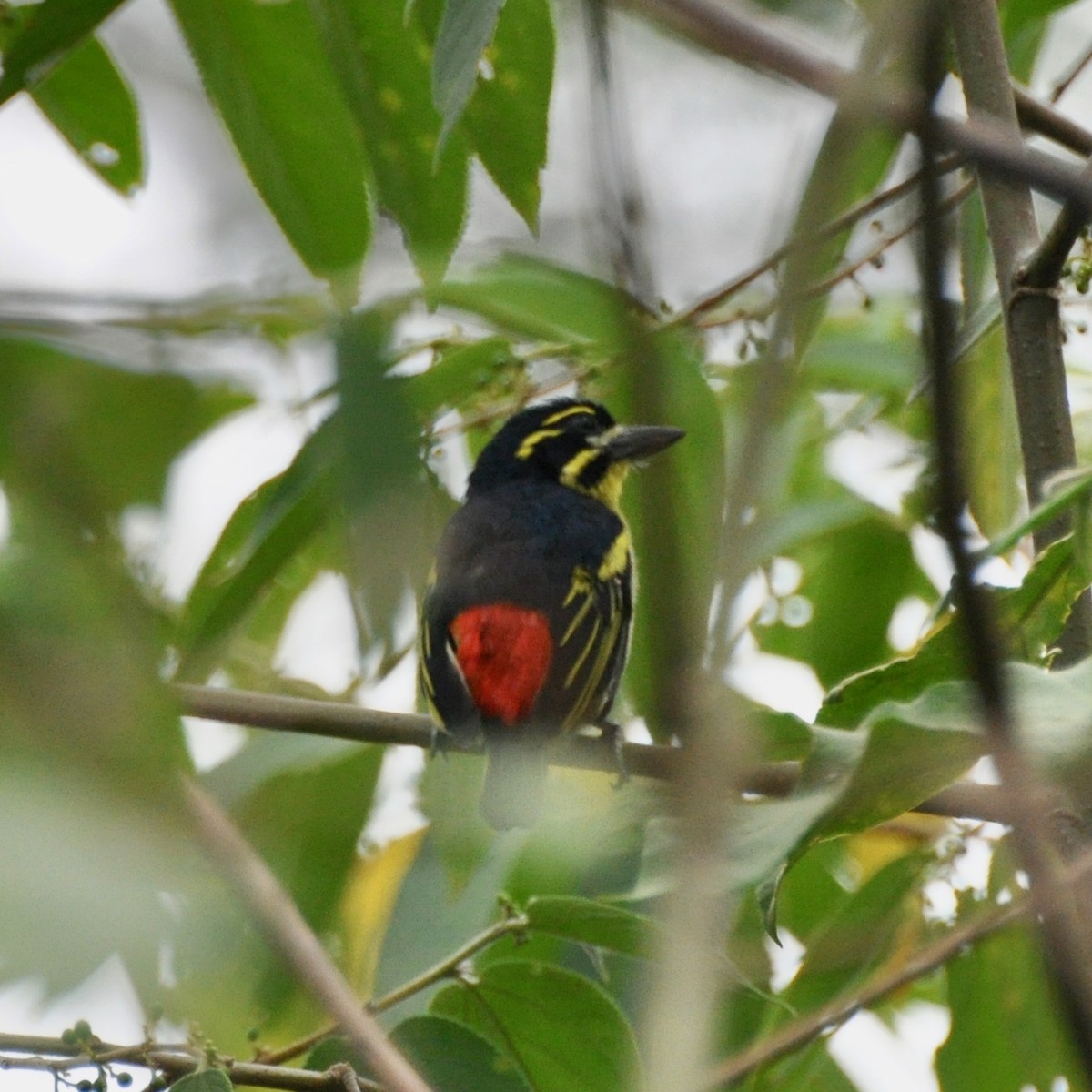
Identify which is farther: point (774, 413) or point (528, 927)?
point (528, 927)

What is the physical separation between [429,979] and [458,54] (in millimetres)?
1291

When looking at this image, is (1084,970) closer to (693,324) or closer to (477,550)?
(693,324)

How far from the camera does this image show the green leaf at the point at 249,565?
2459 millimetres

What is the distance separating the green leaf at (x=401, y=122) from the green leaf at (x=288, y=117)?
0.05m

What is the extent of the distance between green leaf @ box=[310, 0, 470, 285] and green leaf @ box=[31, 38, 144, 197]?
1.55ft

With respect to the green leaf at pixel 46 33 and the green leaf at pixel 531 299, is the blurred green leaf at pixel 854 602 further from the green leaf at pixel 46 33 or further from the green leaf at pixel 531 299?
the green leaf at pixel 46 33

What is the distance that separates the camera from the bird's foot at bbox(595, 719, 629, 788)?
9.43 feet

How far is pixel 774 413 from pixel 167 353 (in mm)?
518

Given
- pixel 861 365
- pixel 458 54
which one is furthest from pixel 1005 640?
pixel 861 365

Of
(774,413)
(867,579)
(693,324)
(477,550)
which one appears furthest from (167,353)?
(477,550)

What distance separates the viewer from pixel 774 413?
0.85m

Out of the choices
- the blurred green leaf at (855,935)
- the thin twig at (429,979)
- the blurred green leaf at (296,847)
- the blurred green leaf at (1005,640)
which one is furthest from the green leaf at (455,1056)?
the blurred green leaf at (855,935)

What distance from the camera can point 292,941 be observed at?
2.91 feet

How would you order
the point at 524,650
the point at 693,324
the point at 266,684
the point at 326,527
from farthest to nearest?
the point at 524,650, the point at 266,684, the point at 693,324, the point at 326,527
